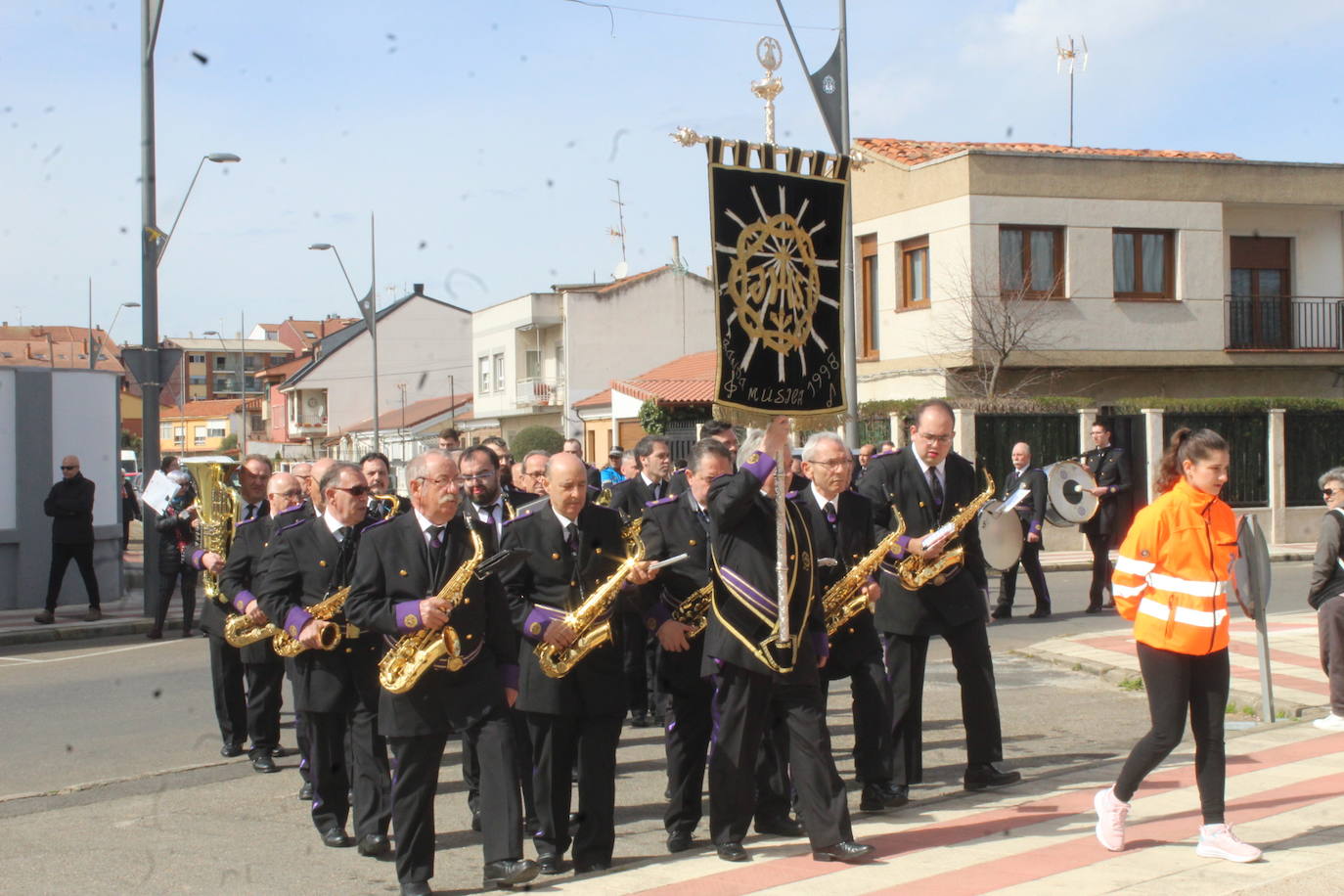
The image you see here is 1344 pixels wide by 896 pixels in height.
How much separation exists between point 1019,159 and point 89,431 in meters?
17.2

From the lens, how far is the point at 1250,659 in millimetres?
11312

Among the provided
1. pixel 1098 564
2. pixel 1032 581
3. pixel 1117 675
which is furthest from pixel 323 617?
pixel 1098 564

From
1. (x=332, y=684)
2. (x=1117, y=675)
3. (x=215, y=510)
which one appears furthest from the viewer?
(x=1117, y=675)

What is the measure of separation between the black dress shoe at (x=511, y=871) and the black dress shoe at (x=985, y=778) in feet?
8.70

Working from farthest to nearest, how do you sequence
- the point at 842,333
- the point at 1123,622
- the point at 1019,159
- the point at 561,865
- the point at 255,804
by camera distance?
the point at 1019,159 → the point at 1123,622 → the point at 255,804 → the point at 842,333 → the point at 561,865

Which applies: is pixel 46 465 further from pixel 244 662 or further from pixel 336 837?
pixel 336 837

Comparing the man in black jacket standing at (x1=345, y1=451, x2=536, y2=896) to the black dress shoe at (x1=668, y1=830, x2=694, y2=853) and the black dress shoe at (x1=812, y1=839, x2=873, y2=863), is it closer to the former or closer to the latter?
the black dress shoe at (x1=668, y1=830, x2=694, y2=853)

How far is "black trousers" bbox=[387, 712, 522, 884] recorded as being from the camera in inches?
220

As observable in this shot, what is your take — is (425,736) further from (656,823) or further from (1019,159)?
(1019,159)

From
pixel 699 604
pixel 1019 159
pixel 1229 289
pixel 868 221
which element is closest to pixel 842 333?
pixel 699 604

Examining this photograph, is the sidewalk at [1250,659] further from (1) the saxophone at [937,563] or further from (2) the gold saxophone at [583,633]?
(2) the gold saxophone at [583,633]

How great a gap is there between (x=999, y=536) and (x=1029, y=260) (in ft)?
61.0

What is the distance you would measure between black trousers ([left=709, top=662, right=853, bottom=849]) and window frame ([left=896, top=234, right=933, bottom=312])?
22436 millimetres

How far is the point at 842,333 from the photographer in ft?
21.8
